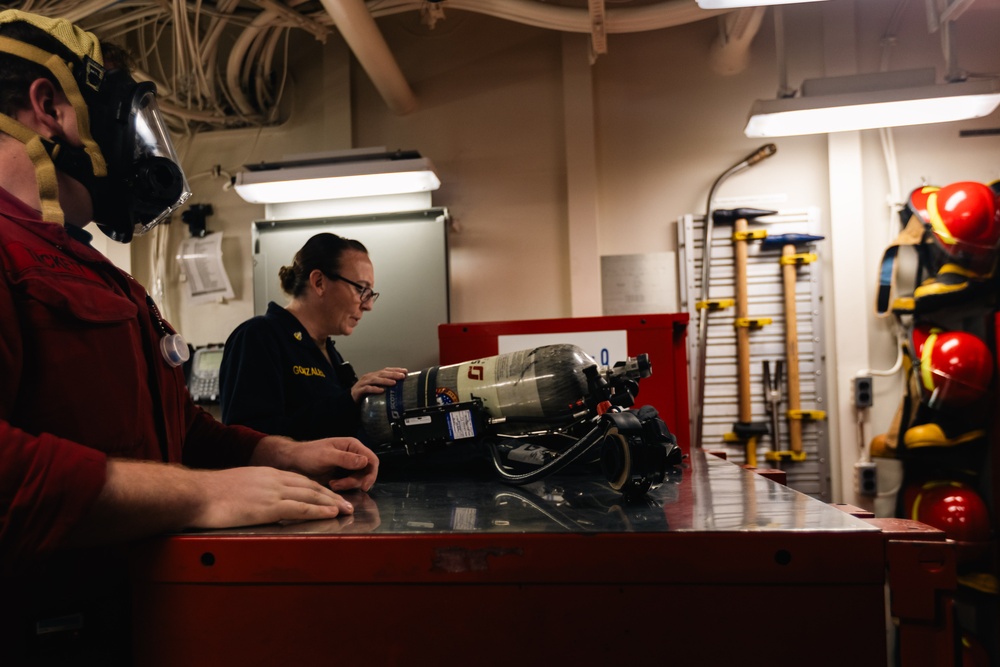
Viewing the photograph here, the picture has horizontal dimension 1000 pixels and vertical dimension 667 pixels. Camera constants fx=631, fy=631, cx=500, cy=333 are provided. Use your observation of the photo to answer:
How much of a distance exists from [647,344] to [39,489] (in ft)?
5.50

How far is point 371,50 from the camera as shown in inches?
116

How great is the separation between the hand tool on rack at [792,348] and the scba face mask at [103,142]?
114 inches

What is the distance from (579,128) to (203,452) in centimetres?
276

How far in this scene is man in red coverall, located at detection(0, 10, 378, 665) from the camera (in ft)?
2.38

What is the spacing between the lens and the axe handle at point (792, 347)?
321 cm

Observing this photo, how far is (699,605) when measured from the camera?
78cm

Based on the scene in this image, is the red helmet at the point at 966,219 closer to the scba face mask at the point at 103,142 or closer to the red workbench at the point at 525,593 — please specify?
the red workbench at the point at 525,593

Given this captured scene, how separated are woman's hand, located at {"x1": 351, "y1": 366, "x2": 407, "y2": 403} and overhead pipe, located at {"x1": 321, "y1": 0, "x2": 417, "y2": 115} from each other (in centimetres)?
176

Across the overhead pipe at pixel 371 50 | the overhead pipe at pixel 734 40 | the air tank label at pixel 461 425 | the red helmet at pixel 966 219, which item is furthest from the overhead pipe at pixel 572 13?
the air tank label at pixel 461 425

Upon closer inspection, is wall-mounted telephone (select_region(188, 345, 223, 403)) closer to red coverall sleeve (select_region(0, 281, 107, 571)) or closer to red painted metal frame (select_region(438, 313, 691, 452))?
red painted metal frame (select_region(438, 313, 691, 452))

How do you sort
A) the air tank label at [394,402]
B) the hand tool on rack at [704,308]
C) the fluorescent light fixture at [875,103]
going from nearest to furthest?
the air tank label at [394,402] → the fluorescent light fixture at [875,103] → the hand tool on rack at [704,308]

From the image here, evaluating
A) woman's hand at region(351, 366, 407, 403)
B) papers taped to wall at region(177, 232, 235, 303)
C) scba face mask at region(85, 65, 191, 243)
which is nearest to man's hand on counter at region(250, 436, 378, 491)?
woman's hand at region(351, 366, 407, 403)

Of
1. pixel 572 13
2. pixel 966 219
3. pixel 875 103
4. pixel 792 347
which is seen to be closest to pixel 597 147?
pixel 572 13

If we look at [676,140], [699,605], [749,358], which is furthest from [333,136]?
[699,605]
